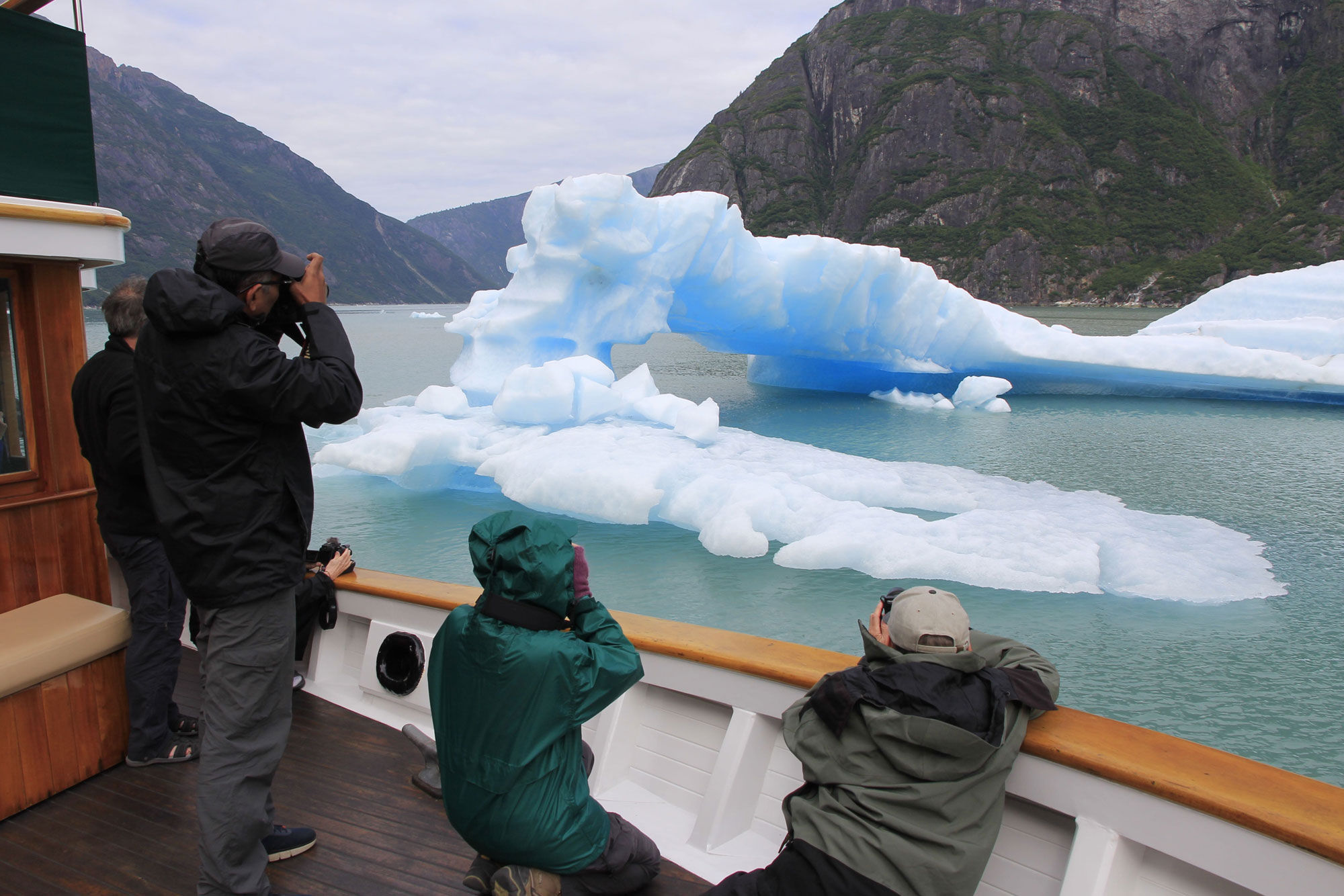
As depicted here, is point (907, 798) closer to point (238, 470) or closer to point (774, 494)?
point (238, 470)

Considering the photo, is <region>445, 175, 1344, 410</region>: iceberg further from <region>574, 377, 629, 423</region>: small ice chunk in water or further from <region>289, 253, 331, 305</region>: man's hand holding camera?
<region>289, 253, 331, 305</region>: man's hand holding camera

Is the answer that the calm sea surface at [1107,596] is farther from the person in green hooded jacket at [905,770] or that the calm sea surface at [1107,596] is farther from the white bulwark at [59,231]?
the white bulwark at [59,231]

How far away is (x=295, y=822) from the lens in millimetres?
1724

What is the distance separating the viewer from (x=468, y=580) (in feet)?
18.3

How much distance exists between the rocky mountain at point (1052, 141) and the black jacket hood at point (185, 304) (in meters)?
59.6

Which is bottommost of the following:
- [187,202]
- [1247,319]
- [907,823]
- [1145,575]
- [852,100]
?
[187,202]

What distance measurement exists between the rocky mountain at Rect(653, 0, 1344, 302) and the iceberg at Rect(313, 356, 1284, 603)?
53.2 metres

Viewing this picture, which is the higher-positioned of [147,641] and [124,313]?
[124,313]

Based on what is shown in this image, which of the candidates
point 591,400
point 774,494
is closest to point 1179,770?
point 774,494

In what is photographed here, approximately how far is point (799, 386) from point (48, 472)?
14.3 m

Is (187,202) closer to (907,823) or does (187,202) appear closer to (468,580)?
(468,580)

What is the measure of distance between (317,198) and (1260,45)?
99279 millimetres

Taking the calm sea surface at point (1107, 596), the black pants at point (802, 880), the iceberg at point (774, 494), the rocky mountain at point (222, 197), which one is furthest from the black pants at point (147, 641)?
the rocky mountain at point (222, 197)

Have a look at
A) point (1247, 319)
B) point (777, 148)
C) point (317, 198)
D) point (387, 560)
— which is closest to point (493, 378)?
point (387, 560)
